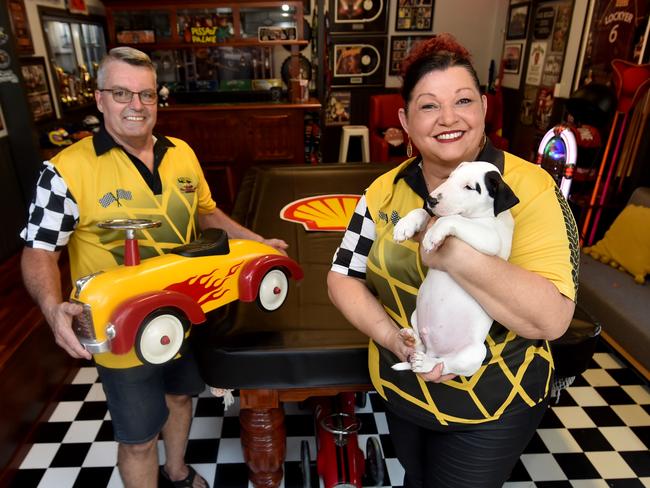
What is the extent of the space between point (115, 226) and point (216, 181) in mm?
4475

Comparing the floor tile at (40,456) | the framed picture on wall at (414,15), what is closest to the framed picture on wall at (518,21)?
the framed picture on wall at (414,15)

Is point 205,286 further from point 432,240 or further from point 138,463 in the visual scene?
point 432,240

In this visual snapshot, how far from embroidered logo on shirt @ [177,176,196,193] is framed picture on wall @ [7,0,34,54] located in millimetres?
3030

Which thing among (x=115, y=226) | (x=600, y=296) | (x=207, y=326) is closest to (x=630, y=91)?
(x=600, y=296)

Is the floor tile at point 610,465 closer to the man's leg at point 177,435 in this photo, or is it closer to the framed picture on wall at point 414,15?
the man's leg at point 177,435

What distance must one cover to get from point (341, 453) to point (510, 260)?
1206 mm

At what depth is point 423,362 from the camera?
102 cm

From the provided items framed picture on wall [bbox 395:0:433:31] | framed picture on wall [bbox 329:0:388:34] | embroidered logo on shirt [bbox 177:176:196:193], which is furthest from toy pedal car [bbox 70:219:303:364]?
framed picture on wall [bbox 395:0:433:31]

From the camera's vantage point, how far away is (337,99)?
22.2ft

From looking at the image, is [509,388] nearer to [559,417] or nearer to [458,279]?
[458,279]

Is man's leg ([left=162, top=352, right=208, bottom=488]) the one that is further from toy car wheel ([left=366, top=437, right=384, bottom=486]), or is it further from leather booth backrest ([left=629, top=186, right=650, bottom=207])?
leather booth backrest ([left=629, top=186, right=650, bottom=207])

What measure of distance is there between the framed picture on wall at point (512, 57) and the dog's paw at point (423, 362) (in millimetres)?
5828

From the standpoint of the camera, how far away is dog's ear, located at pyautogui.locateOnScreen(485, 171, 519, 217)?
90 cm

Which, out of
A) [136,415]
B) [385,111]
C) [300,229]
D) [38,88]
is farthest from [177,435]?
[385,111]
